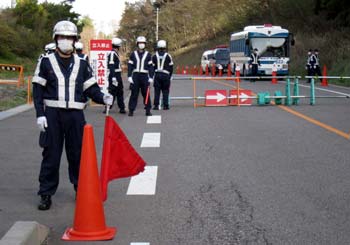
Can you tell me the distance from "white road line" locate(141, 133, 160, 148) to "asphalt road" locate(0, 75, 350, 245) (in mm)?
Answer: 147

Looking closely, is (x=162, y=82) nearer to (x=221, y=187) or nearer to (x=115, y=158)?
(x=221, y=187)

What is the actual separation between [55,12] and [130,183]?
72.0 meters

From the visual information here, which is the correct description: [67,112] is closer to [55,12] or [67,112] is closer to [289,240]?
[289,240]

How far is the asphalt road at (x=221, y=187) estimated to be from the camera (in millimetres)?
6562

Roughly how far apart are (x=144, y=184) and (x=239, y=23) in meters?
70.8

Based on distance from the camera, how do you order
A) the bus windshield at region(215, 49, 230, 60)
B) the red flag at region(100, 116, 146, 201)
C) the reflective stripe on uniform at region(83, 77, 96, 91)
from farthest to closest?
the bus windshield at region(215, 49, 230, 60) → the reflective stripe on uniform at region(83, 77, 96, 91) → the red flag at region(100, 116, 146, 201)

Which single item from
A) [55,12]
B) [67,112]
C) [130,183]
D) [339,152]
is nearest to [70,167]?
[67,112]

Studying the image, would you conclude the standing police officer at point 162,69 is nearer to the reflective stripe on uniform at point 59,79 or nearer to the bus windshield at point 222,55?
the reflective stripe on uniform at point 59,79

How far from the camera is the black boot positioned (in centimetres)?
746

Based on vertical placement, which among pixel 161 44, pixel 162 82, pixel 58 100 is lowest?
pixel 162 82

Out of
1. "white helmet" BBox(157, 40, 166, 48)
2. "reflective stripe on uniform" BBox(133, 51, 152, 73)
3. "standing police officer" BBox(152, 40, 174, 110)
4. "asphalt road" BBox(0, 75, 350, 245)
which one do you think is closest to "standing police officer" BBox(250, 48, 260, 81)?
"standing police officer" BBox(152, 40, 174, 110)

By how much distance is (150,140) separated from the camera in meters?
12.9

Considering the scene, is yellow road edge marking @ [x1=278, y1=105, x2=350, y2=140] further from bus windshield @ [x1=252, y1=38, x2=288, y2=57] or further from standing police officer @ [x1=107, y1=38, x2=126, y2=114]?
bus windshield @ [x1=252, y1=38, x2=288, y2=57]

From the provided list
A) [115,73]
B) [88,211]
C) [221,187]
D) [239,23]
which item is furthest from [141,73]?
[239,23]
